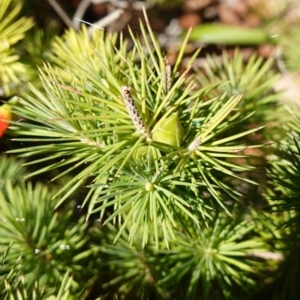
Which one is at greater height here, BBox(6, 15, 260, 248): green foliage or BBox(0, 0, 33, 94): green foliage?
BBox(0, 0, 33, 94): green foliage

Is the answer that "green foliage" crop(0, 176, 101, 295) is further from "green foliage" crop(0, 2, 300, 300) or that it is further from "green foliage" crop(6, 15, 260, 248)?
"green foliage" crop(6, 15, 260, 248)

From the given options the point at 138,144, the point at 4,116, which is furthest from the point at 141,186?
the point at 4,116

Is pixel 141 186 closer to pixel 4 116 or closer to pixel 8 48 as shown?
pixel 4 116

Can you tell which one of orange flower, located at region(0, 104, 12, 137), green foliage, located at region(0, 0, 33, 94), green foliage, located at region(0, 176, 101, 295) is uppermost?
green foliage, located at region(0, 0, 33, 94)

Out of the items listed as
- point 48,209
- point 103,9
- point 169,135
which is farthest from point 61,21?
point 169,135

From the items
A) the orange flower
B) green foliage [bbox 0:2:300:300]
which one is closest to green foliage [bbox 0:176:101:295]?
green foliage [bbox 0:2:300:300]

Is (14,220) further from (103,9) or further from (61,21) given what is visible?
(103,9)

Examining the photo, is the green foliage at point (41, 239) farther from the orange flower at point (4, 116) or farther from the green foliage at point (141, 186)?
the orange flower at point (4, 116)

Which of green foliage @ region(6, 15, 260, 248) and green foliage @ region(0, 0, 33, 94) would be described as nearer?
green foliage @ region(6, 15, 260, 248)

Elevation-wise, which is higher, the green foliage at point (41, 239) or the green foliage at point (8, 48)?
the green foliage at point (8, 48)

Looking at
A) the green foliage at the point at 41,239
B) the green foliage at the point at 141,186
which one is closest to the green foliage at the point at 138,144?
the green foliage at the point at 141,186

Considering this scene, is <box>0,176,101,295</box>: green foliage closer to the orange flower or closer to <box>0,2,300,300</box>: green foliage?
<box>0,2,300,300</box>: green foliage

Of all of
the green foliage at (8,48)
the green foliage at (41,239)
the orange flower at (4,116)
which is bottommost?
the green foliage at (41,239)
